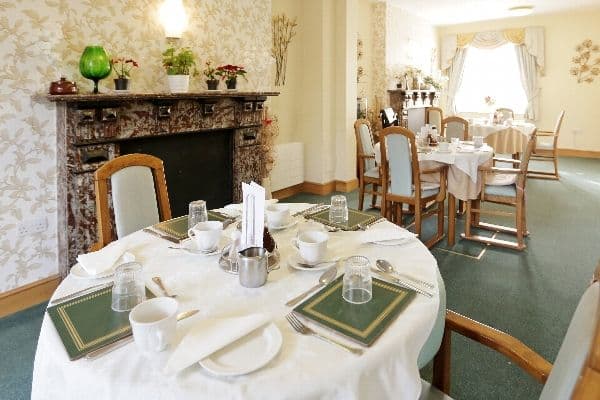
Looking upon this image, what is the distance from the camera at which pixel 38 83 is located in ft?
8.19

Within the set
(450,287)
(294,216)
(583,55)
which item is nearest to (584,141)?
(583,55)

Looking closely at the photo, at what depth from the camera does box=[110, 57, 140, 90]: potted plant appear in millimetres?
2801

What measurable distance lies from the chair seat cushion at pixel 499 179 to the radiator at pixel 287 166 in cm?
237

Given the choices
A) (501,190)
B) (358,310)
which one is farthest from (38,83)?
(501,190)

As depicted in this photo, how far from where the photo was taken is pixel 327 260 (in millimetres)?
1310

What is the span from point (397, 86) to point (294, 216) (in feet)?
18.1

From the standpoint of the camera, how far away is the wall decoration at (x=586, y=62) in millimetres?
7664

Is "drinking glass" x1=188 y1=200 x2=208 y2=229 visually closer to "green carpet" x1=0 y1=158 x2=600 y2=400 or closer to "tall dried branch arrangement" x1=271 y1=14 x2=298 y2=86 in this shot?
"green carpet" x1=0 y1=158 x2=600 y2=400

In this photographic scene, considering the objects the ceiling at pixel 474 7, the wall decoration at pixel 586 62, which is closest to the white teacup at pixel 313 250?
the ceiling at pixel 474 7

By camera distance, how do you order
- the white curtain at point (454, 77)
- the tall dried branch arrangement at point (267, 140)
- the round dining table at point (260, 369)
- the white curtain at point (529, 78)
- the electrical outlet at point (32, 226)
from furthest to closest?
1. the white curtain at point (454, 77)
2. the white curtain at point (529, 78)
3. the tall dried branch arrangement at point (267, 140)
4. the electrical outlet at point (32, 226)
5. the round dining table at point (260, 369)

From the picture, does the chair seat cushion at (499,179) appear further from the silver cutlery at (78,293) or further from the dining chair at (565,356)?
the silver cutlery at (78,293)

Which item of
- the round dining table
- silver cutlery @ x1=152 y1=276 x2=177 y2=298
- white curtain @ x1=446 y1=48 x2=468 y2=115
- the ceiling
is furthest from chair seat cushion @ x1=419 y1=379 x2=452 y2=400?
white curtain @ x1=446 y1=48 x2=468 y2=115

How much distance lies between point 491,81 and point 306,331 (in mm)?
9494

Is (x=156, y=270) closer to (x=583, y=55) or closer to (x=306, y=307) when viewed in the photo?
(x=306, y=307)
